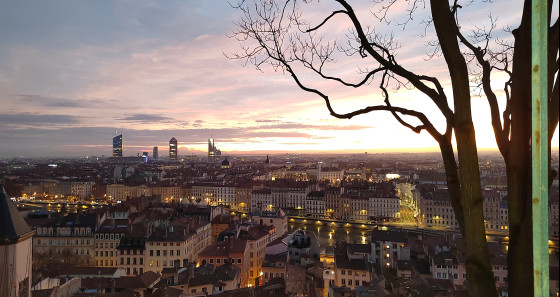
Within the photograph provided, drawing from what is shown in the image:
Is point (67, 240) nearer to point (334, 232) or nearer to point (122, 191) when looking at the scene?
point (334, 232)

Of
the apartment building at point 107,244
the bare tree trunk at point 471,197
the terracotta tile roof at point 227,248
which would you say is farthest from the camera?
the apartment building at point 107,244

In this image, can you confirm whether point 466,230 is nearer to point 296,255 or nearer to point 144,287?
point 144,287

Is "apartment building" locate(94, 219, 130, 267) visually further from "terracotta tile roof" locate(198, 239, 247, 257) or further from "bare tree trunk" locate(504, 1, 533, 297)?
"bare tree trunk" locate(504, 1, 533, 297)

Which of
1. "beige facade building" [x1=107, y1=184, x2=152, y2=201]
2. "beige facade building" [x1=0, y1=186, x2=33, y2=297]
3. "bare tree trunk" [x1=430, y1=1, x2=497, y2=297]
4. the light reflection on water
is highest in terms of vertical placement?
"bare tree trunk" [x1=430, y1=1, x2=497, y2=297]

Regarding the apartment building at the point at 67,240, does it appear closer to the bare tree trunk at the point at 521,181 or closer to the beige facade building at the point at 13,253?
the beige facade building at the point at 13,253

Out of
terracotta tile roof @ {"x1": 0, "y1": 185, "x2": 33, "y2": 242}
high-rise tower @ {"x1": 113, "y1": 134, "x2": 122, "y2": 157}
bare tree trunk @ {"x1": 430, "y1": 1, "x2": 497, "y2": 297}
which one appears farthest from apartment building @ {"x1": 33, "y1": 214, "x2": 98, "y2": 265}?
high-rise tower @ {"x1": 113, "y1": 134, "x2": 122, "y2": 157}

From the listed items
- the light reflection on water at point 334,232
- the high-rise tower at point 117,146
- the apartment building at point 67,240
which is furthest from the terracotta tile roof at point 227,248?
the high-rise tower at point 117,146

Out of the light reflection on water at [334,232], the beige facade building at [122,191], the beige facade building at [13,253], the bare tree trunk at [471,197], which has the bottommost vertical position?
the light reflection on water at [334,232]

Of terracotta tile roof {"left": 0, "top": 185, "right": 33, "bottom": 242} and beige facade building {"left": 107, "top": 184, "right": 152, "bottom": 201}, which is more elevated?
terracotta tile roof {"left": 0, "top": 185, "right": 33, "bottom": 242}

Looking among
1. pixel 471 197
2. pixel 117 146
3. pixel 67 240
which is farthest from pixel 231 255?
pixel 117 146
